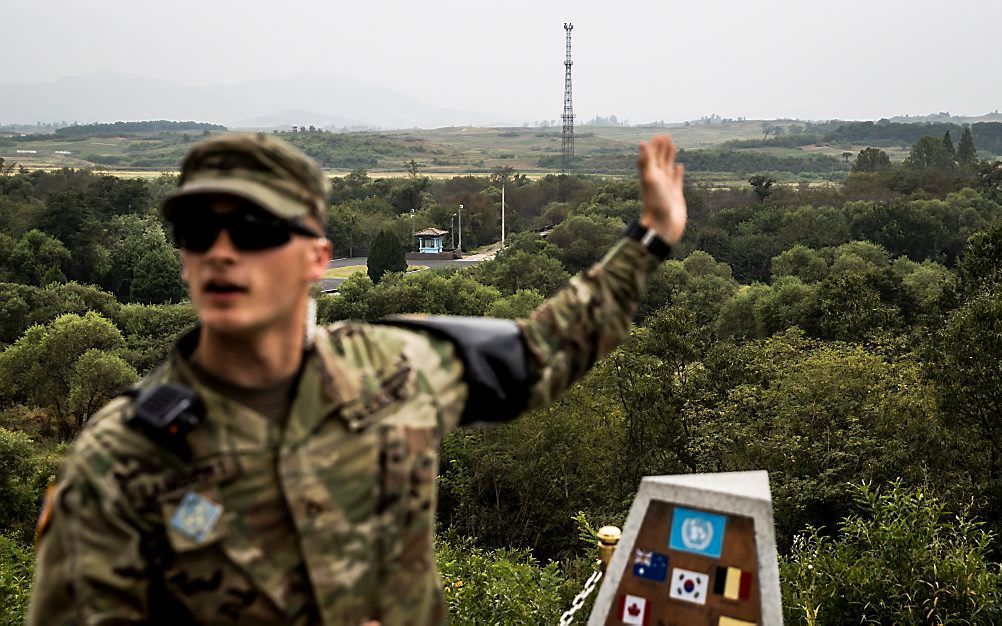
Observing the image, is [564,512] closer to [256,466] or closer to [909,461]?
[909,461]

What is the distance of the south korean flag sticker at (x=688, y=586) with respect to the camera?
15.5ft

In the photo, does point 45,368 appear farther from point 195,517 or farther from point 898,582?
point 195,517

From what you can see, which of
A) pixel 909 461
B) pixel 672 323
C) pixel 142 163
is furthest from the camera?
pixel 142 163

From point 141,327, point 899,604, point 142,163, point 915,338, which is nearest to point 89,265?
point 141,327

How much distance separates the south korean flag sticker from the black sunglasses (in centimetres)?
337

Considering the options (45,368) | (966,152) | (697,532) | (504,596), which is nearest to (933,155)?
(966,152)

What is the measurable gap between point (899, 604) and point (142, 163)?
496ft

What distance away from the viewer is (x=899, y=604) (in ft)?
32.8

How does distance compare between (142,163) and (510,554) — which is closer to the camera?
(510,554)

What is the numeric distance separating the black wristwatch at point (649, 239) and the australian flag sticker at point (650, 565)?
2.64 m

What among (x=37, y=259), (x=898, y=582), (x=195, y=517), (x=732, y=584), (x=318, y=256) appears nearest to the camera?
(x=195, y=517)

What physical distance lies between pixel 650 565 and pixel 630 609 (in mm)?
257

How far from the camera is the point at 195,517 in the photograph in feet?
6.56

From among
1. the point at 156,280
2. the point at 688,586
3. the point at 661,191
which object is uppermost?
the point at 661,191
